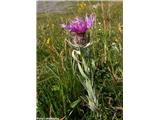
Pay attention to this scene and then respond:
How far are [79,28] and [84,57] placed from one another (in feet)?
0.35

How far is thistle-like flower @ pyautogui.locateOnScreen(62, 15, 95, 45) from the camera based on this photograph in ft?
6.36

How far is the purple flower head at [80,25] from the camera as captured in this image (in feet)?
6.40

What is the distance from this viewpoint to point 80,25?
6.44 ft

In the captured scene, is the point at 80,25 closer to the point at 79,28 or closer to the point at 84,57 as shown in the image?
the point at 79,28

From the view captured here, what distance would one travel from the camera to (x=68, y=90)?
200cm

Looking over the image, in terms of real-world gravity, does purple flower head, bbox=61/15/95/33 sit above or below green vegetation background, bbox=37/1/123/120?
above

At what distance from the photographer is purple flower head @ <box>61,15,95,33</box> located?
1951mm

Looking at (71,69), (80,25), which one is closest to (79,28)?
(80,25)

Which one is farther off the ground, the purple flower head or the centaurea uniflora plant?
the purple flower head

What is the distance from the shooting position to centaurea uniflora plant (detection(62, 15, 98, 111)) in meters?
1.94
